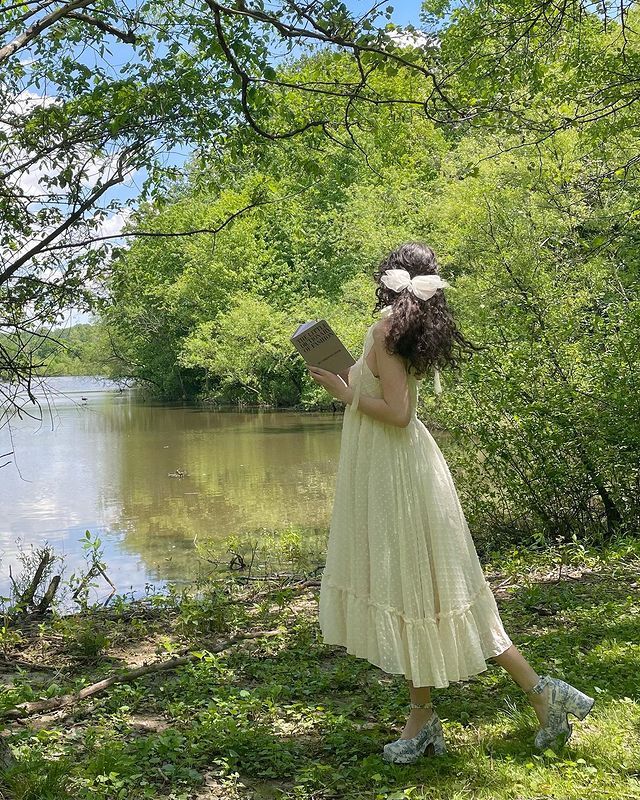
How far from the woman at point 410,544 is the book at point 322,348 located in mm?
42

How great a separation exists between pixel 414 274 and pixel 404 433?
0.58 m

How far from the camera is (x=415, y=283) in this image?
288 centimetres

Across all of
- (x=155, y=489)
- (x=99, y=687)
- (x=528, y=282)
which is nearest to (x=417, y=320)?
(x=99, y=687)

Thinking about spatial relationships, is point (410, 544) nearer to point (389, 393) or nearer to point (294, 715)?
point (389, 393)

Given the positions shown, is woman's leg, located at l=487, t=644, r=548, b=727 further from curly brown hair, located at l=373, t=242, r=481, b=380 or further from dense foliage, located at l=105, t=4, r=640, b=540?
dense foliage, located at l=105, t=4, r=640, b=540

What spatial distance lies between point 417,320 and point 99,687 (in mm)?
2354

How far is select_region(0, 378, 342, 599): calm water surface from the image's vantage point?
9.69m

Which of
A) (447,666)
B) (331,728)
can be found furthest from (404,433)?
(331,728)

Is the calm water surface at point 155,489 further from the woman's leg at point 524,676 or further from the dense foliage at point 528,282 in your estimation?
the woman's leg at point 524,676

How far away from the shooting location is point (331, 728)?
327 cm

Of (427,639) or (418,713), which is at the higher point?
(427,639)

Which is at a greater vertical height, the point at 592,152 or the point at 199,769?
the point at 592,152

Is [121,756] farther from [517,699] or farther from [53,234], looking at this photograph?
[53,234]

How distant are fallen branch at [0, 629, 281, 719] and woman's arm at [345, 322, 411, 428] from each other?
1993 mm
